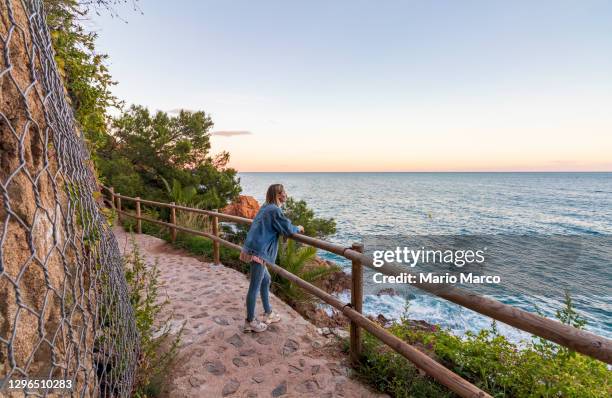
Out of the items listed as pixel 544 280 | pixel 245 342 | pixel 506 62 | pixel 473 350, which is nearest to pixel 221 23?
pixel 245 342

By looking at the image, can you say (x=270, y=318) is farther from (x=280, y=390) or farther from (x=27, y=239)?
(x=27, y=239)

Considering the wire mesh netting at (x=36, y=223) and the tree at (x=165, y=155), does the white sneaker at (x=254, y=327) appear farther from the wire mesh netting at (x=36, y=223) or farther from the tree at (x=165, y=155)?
the tree at (x=165, y=155)

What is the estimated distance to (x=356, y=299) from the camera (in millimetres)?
2904

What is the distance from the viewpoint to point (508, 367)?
2.50 meters

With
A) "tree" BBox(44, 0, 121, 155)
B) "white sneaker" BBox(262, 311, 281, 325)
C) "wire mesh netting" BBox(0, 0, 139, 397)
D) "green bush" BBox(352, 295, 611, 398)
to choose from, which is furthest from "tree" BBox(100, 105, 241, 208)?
"wire mesh netting" BBox(0, 0, 139, 397)

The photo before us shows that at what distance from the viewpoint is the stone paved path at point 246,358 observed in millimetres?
2637

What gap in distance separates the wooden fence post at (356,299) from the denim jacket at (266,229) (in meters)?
0.84

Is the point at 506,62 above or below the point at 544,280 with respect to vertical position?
above

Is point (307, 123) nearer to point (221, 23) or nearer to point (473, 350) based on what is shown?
point (221, 23)

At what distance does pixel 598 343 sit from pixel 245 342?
2972 millimetres

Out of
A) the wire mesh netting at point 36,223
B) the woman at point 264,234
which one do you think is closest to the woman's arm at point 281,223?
the woman at point 264,234

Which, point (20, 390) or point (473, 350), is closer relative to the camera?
point (20, 390)

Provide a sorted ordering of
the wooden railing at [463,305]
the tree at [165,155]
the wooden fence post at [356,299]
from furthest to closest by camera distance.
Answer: the tree at [165,155] → the wooden fence post at [356,299] → the wooden railing at [463,305]

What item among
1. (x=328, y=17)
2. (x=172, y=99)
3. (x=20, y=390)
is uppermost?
(x=328, y=17)
